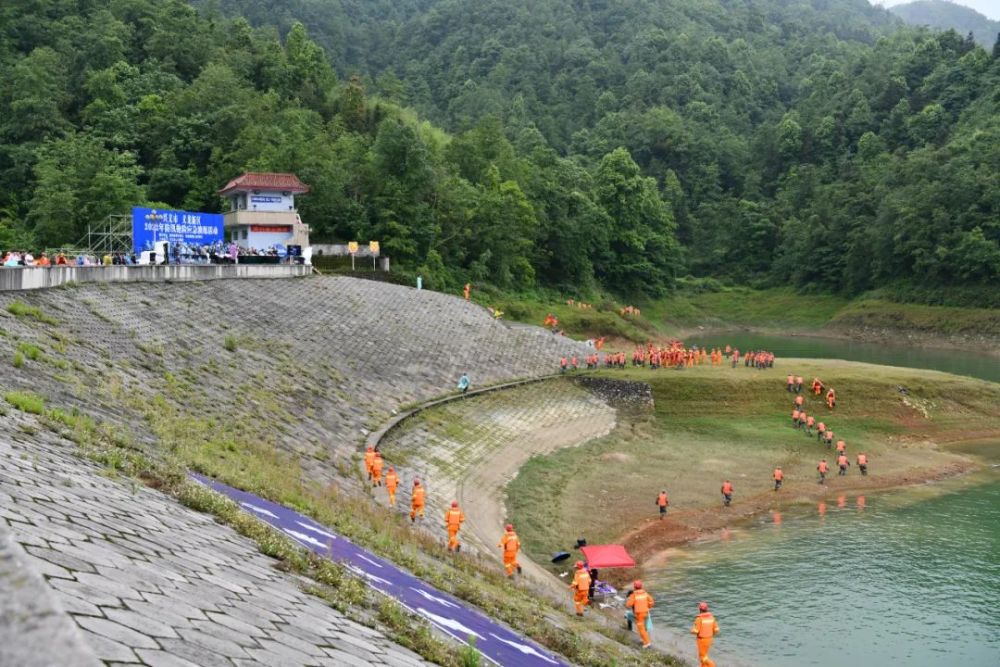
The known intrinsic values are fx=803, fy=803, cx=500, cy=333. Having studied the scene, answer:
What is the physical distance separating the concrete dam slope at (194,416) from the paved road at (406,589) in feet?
7.03

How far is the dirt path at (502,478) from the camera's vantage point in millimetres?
24078

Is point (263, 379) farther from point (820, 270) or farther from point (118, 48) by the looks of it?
point (820, 270)

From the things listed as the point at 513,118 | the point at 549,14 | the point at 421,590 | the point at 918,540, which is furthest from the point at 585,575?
the point at 549,14

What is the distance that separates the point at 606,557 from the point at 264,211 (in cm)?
3884

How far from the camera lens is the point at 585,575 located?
19859 millimetres

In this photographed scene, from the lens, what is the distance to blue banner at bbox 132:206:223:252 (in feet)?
127

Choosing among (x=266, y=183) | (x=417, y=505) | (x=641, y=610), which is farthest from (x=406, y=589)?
(x=266, y=183)

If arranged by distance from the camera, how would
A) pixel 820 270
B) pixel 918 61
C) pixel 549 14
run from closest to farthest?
pixel 820 270
pixel 918 61
pixel 549 14

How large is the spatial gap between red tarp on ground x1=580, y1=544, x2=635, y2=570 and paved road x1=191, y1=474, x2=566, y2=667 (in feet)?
25.8

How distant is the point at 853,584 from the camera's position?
77.0ft

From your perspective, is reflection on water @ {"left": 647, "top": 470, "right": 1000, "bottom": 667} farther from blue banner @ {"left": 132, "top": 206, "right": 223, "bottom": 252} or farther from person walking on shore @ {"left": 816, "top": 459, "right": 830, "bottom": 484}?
blue banner @ {"left": 132, "top": 206, "right": 223, "bottom": 252}

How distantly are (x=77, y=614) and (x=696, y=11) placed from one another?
213 meters

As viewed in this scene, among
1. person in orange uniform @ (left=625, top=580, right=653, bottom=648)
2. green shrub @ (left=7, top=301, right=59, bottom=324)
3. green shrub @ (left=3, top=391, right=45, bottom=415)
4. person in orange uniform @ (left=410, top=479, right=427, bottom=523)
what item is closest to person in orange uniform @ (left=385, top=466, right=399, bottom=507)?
person in orange uniform @ (left=410, top=479, right=427, bottom=523)

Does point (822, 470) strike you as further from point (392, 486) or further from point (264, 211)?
point (264, 211)
